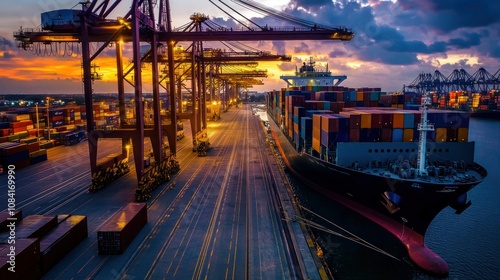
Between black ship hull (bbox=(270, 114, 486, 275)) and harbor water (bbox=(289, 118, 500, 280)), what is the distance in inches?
31.0

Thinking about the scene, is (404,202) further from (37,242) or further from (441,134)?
(37,242)

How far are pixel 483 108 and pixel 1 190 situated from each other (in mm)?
156863

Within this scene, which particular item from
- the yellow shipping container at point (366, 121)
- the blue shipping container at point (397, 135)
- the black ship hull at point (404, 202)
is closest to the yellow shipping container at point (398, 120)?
the blue shipping container at point (397, 135)

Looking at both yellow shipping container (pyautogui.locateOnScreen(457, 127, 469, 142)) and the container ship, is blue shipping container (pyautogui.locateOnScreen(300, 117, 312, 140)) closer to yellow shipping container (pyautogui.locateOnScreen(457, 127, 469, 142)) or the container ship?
the container ship

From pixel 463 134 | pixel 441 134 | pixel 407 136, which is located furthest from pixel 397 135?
pixel 463 134

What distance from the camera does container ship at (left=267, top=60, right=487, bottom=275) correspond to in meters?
17.1

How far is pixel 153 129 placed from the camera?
29.3m

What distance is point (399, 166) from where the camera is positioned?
1945 centimetres

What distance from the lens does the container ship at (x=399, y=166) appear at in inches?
675

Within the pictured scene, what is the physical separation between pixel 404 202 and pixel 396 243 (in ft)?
10.1

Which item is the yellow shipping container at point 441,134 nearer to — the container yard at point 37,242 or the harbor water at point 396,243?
the harbor water at point 396,243

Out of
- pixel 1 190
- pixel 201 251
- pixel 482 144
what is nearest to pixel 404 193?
pixel 201 251

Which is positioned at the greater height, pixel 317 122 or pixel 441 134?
pixel 317 122

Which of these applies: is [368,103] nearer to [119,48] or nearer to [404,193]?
[404,193]
